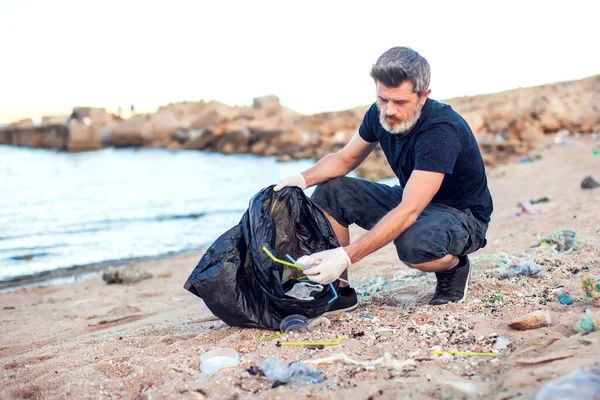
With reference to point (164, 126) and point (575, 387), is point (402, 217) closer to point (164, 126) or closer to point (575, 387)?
point (575, 387)

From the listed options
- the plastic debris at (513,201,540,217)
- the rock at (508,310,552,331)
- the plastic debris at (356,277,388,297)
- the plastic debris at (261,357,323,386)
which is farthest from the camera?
the plastic debris at (513,201,540,217)

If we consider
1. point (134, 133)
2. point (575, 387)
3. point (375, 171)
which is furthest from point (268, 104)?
point (575, 387)

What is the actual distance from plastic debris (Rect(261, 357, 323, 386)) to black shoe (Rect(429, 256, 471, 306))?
3.86 feet

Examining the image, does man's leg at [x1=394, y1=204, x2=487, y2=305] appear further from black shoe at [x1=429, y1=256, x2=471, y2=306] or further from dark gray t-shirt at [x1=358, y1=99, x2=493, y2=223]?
dark gray t-shirt at [x1=358, y1=99, x2=493, y2=223]

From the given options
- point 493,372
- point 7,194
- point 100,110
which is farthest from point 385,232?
point 100,110

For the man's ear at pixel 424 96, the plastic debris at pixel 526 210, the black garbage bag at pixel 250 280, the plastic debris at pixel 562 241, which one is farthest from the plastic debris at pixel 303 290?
the plastic debris at pixel 526 210

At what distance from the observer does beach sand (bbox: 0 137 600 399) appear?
2205 mm

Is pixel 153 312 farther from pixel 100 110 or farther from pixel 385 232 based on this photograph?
pixel 100 110

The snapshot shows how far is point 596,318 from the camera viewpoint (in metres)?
2.43

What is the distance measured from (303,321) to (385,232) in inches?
24.8

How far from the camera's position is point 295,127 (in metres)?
28.8

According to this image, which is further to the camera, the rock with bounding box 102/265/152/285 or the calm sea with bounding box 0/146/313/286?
the calm sea with bounding box 0/146/313/286

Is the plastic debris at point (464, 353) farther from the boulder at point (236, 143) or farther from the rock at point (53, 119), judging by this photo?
the rock at point (53, 119)

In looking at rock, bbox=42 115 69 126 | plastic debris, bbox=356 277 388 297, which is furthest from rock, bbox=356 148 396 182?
rock, bbox=42 115 69 126
